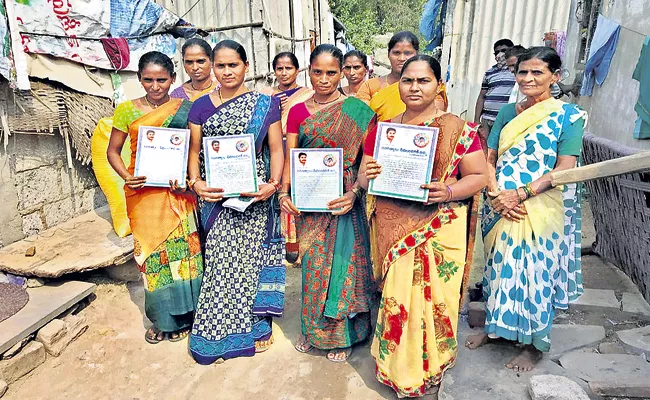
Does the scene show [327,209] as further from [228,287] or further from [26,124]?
[26,124]

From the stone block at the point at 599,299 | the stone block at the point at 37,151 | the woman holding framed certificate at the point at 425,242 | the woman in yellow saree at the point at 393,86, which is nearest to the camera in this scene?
the woman holding framed certificate at the point at 425,242

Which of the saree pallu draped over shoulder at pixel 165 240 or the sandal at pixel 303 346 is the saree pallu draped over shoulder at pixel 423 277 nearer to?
the sandal at pixel 303 346

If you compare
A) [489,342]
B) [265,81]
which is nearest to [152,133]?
[489,342]

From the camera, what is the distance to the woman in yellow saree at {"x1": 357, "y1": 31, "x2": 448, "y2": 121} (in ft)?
9.98

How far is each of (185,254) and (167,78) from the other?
1207 millimetres

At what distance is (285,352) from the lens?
328 cm

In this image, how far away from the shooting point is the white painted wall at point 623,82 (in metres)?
4.52

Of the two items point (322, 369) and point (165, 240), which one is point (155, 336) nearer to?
point (165, 240)

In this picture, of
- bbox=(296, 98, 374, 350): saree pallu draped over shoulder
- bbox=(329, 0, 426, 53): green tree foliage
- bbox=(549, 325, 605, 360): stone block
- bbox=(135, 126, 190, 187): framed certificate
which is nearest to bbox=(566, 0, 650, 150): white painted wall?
bbox=(549, 325, 605, 360): stone block

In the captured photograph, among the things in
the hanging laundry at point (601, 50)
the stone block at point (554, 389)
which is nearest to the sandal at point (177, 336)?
the stone block at point (554, 389)

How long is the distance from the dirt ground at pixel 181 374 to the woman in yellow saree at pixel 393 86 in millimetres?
1668

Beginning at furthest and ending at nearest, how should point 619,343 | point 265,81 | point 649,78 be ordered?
point 265,81 < point 649,78 < point 619,343

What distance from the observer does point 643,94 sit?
13.4 feet

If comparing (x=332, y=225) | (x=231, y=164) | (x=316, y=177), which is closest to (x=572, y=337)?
(x=332, y=225)
